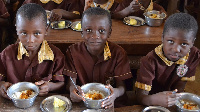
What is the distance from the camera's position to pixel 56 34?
7.84 ft

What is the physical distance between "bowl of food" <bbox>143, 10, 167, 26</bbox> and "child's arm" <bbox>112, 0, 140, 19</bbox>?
0.44ft

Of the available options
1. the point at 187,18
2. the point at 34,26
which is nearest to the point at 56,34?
the point at 34,26

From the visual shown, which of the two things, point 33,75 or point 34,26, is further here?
point 33,75

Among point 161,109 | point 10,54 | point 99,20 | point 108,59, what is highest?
point 99,20

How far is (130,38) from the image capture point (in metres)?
2.37

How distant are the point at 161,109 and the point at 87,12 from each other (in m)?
0.83

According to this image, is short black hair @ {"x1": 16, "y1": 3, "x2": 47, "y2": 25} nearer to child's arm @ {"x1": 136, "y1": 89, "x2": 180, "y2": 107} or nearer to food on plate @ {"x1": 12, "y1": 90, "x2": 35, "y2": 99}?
food on plate @ {"x1": 12, "y1": 90, "x2": 35, "y2": 99}

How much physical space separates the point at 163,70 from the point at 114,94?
409 millimetres

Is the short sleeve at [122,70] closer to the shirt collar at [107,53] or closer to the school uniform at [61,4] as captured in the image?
the shirt collar at [107,53]

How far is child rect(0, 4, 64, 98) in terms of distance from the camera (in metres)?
1.61

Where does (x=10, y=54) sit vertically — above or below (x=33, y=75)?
above

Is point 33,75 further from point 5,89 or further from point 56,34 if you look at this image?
point 56,34

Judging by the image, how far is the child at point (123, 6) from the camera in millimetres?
2771

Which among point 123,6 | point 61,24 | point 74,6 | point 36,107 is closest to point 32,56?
point 36,107
